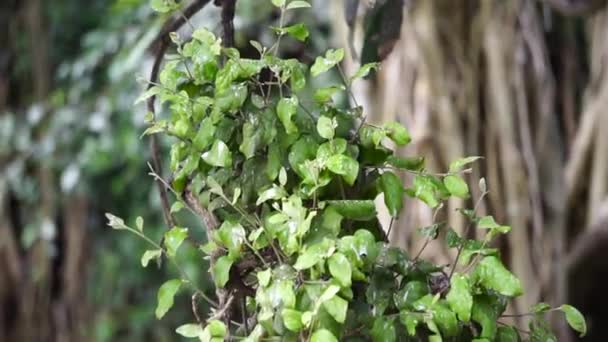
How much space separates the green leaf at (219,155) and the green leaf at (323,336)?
13 centimetres

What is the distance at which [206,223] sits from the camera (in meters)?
0.64

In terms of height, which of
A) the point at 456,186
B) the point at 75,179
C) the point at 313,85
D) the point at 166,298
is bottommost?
the point at 75,179

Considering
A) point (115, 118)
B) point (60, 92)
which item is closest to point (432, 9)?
point (115, 118)

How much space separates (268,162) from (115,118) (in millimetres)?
1551

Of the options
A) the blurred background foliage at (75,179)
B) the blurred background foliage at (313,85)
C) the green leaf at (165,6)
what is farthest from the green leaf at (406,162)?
the blurred background foliage at (75,179)

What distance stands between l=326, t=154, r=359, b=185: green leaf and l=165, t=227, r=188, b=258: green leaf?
13cm

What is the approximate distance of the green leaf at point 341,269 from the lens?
1.76 feet

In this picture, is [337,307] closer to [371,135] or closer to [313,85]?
[371,135]

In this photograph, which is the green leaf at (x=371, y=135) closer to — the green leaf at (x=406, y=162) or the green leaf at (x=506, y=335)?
the green leaf at (x=406, y=162)

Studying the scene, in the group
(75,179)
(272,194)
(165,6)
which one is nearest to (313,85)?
(75,179)

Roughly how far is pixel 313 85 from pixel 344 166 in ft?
4.81

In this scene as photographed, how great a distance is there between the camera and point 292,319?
1.76ft

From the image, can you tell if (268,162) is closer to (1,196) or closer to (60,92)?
(60,92)

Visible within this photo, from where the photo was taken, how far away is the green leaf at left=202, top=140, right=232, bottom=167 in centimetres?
59
